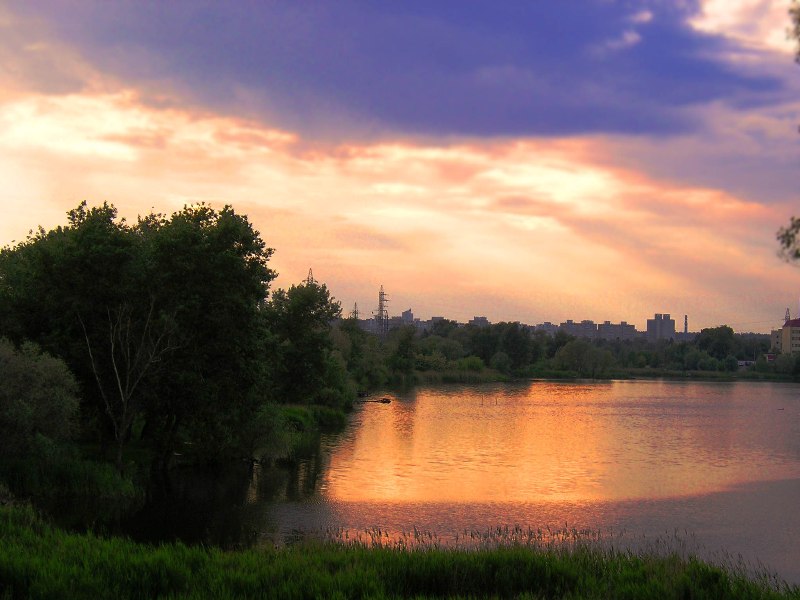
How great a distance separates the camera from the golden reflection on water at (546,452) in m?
39.2

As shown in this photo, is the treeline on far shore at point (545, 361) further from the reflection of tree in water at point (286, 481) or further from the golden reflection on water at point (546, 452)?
the reflection of tree in water at point (286, 481)

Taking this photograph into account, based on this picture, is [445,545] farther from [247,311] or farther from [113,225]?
[113,225]

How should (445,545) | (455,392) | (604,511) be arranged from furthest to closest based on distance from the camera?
(455,392) < (604,511) < (445,545)

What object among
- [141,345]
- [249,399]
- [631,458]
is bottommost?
[631,458]

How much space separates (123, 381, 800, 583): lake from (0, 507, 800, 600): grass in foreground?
877cm

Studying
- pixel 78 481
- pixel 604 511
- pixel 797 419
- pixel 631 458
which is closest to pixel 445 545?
pixel 604 511

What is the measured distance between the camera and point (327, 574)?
54.1 ft

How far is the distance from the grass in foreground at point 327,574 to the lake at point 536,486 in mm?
8771

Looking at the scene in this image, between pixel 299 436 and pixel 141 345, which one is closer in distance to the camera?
pixel 141 345

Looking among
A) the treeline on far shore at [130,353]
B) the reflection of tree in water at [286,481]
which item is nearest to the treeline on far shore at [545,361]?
the reflection of tree in water at [286,481]

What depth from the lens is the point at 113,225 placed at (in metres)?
36.2

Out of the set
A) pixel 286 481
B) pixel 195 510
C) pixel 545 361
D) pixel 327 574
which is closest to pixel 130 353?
pixel 195 510

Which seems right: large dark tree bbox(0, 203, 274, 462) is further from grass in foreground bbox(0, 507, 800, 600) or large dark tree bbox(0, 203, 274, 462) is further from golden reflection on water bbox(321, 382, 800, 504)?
grass in foreground bbox(0, 507, 800, 600)

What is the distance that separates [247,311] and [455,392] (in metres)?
81.3
